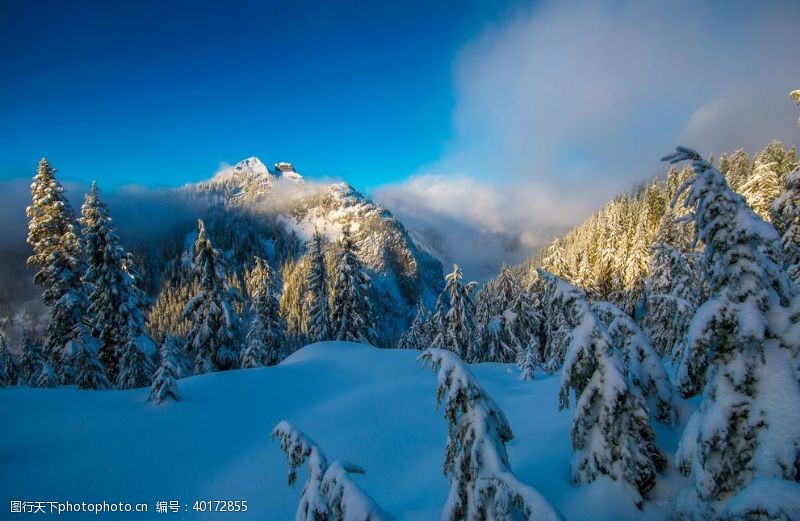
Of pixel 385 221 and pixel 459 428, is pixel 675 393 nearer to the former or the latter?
pixel 459 428

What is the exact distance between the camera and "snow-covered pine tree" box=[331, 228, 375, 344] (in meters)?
32.8

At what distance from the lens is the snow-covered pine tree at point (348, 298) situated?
108 ft

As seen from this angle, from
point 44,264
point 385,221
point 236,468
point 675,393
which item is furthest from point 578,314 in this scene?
point 385,221

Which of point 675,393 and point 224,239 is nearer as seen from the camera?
point 675,393

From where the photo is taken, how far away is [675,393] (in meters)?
6.08

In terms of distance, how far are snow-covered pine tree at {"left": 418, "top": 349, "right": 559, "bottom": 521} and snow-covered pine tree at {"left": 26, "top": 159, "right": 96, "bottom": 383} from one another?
2425 centimetres

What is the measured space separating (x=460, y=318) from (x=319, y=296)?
13.8 metres

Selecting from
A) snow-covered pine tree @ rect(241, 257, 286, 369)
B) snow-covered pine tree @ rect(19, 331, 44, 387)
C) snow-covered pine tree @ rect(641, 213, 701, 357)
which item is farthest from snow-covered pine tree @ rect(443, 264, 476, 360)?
snow-covered pine tree @ rect(19, 331, 44, 387)

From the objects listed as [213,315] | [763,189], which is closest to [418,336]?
[213,315]

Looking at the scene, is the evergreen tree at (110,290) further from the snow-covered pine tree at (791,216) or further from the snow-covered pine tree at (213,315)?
the snow-covered pine tree at (791,216)

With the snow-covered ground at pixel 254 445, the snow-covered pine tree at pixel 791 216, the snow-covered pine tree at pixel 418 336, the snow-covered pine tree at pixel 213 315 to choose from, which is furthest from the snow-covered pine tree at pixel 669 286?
the snow-covered pine tree at pixel 418 336

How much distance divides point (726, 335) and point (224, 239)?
21915cm

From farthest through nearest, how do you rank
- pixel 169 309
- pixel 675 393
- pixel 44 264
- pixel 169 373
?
pixel 169 309
pixel 44 264
pixel 169 373
pixel 675 393

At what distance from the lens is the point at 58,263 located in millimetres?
20203
